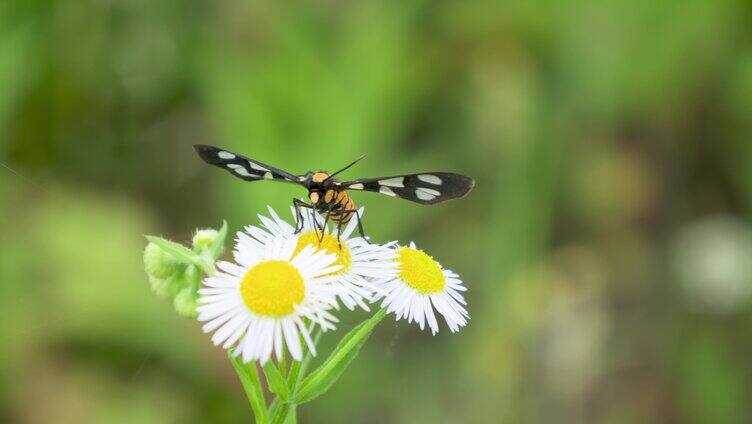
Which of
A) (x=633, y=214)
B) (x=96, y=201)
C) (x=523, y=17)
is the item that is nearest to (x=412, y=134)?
(x=523, y=17)

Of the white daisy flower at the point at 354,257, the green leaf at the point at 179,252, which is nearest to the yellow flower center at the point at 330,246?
the white daisy flower at the point at 354,257

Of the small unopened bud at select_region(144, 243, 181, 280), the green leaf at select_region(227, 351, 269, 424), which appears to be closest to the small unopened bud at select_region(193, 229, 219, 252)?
the small unopened bud at select_region(144, 243, 181, 280)

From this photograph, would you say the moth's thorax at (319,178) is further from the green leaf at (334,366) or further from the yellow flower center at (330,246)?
the green leaf at (334,366)

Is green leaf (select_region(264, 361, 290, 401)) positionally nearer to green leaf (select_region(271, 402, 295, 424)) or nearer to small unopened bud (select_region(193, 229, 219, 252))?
green leaf (select_region(271, 402, 295, 424))

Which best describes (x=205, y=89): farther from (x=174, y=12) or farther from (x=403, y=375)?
(x=403, y=375)

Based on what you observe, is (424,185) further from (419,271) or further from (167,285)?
(167,285)

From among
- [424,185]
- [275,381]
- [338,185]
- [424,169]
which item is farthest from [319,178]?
[424,169]
